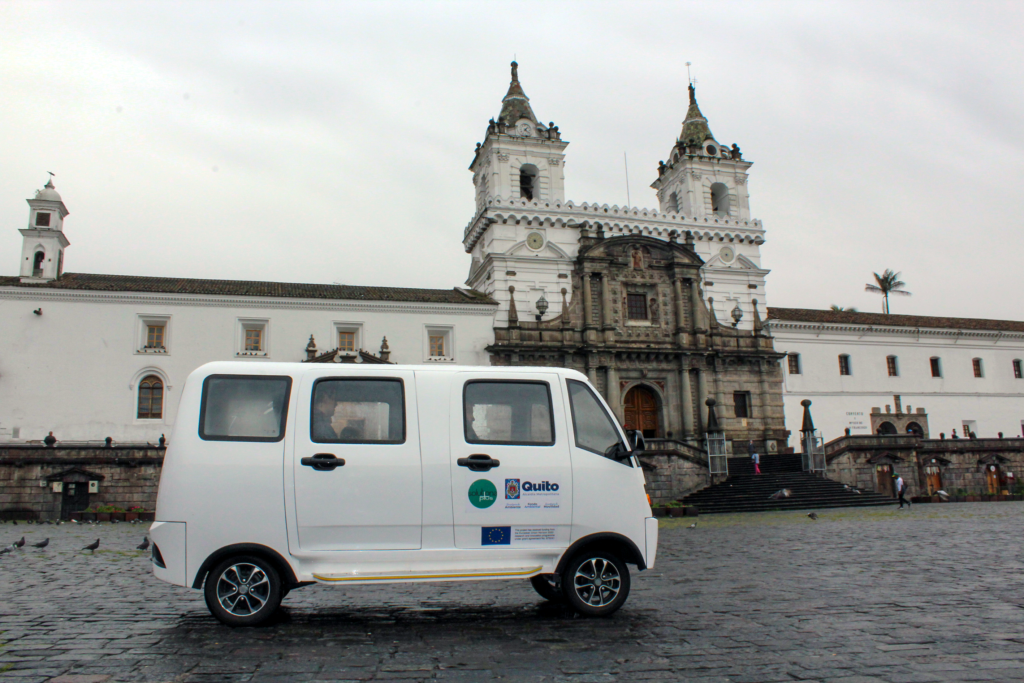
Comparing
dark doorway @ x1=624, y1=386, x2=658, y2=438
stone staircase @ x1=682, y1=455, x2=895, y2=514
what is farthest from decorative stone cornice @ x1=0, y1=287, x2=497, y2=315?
stone staircase @ x1=682, y1=455, x2=895, y2=514

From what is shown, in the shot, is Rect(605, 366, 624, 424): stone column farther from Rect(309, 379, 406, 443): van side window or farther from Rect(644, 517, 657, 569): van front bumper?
Rect(309, 379, 406, 443): van side window

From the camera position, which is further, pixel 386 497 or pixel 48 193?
pixel 48 193

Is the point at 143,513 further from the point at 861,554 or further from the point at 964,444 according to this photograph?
the point at 964,444

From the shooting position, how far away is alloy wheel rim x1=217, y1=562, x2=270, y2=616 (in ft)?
21.6

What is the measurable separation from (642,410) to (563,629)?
2957 centimetres

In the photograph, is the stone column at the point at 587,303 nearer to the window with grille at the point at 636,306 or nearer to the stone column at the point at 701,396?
the window with grille at the point at 636,306

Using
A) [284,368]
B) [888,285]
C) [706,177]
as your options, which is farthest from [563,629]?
[888,285]

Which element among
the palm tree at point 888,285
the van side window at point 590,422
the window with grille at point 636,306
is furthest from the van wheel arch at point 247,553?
the palm tree at point 888,285

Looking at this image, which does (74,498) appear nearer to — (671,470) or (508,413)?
(671,470)

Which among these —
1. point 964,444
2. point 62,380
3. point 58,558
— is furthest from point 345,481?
point 964,444

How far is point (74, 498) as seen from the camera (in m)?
24.7

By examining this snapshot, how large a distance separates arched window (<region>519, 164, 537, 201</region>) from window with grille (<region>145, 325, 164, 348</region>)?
1822cm

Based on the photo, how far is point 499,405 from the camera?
7121 mm

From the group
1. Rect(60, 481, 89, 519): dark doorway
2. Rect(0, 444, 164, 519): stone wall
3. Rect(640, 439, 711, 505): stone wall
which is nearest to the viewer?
Rect(0, 444, 164, 519): stone wall
